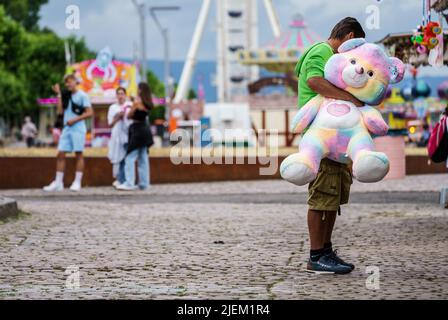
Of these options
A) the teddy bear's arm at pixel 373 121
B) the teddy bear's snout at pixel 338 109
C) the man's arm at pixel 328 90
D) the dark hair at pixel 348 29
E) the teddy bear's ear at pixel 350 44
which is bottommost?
the teddy bear's arm at pixel 373 121

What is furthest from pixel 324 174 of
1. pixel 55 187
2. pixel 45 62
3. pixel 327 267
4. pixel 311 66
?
pixel 45 62

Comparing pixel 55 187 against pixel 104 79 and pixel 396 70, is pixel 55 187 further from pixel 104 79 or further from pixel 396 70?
pixel 104 79

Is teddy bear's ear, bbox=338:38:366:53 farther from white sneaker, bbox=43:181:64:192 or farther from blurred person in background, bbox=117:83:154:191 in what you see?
white sneaker, bbox=43:181:64:192

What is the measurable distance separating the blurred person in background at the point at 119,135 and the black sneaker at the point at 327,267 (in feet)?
37.6

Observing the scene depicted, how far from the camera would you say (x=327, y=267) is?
27.0ft

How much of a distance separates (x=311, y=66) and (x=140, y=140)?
11077mm

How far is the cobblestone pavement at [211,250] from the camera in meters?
7.39

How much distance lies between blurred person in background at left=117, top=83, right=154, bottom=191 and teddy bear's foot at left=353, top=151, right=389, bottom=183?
37.1 ft

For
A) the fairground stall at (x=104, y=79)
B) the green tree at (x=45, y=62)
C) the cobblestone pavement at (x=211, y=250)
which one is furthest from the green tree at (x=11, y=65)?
the cobblestone pavement at (x=211, y=250)

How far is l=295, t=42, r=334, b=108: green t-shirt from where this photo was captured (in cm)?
820

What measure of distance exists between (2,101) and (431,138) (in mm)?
68937

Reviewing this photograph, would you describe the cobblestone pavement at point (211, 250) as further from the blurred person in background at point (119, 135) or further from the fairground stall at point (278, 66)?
the fairground stall at point (278, 66)

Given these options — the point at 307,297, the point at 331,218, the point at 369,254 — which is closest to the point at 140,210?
the point at 369,254
